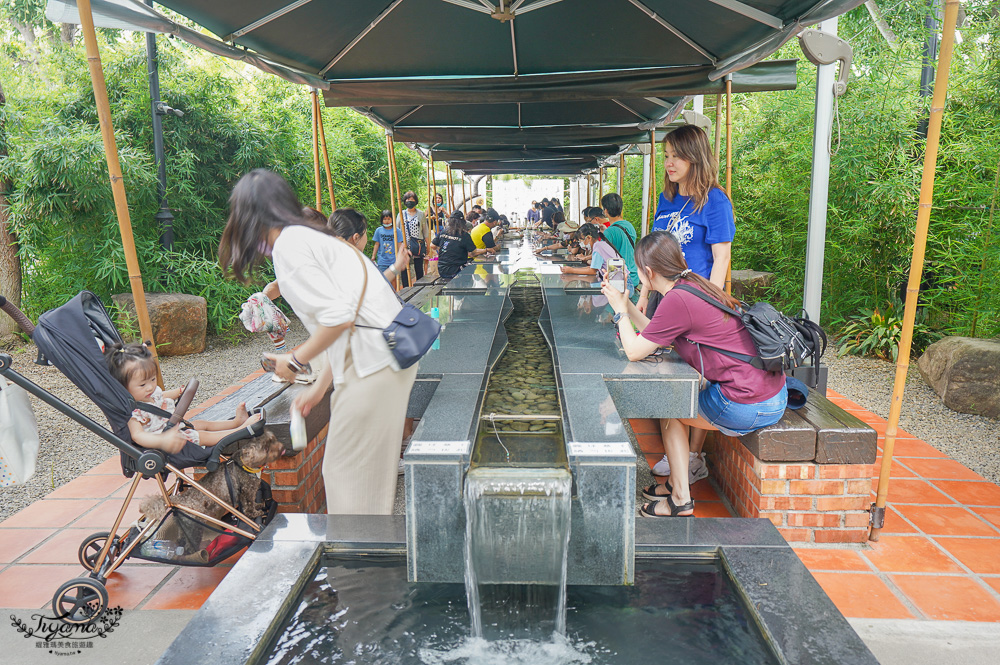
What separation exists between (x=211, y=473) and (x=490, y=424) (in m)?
1.17

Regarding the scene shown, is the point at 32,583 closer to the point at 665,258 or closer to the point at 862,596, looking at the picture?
the point at 665,258

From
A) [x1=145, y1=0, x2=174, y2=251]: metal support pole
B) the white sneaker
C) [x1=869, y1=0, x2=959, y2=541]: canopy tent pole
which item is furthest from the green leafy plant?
[x1=145, y1=0, x2=174, y2=251]: metal support pole

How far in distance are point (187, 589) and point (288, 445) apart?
0.69m

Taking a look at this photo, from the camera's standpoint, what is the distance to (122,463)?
2535mm

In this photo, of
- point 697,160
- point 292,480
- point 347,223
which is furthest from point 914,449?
point 347,223

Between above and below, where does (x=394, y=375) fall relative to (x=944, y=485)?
above

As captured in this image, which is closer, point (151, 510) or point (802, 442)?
point (151, 510)

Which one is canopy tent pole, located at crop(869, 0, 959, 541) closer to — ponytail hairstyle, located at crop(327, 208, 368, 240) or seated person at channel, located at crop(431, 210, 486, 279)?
ponytail hairstyle, located at crop(327, 208, 368, 240)

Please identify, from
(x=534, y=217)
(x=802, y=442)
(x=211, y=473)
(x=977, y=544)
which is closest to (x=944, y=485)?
(x=977, y=544)

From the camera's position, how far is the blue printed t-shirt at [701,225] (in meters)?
3.41

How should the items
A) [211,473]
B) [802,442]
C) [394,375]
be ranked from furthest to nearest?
[802,442], [211,473], [394,375]

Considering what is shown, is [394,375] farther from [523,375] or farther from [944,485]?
[944,485]

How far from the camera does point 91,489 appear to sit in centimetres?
372

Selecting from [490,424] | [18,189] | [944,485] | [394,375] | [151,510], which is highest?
[18,189]
